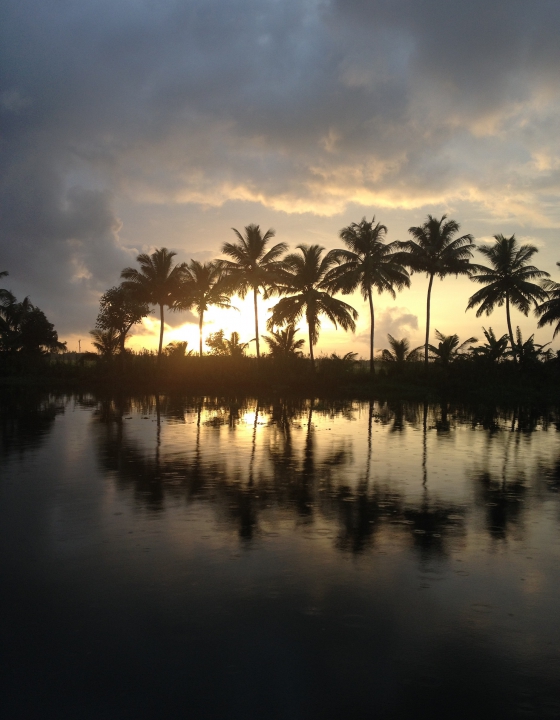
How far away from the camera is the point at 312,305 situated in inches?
1634

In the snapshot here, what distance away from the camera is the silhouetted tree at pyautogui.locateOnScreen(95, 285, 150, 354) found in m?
46.1

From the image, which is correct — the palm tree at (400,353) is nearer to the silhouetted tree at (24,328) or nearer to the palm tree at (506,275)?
the palm tree at (506,275)

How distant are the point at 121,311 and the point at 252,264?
11.3 metres

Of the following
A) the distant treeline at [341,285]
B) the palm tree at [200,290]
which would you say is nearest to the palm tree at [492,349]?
the distant treeline at [341,285]

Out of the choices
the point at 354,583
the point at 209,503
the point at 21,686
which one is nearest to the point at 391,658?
the point at 354,583

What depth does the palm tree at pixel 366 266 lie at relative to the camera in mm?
41062

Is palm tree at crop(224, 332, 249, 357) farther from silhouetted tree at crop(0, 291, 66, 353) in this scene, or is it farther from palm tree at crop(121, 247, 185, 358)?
silhouetted tree at crop(0, 291, 66, 353)

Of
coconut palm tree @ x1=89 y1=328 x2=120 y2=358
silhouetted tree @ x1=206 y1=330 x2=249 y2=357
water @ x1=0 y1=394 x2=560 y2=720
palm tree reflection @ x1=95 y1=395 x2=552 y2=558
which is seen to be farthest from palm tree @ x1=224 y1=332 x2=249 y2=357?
water @ x1=0 y1=394 x2=560 y2=720

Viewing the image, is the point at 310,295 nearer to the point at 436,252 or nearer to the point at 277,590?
the point at 436,252

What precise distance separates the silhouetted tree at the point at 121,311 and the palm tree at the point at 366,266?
15.2 m

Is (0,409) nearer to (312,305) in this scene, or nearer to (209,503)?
(209,503)

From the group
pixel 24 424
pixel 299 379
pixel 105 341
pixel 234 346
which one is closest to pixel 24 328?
pixel 105 341

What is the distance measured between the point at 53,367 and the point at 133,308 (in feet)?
26.9

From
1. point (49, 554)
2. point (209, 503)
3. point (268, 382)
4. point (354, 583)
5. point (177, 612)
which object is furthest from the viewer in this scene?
point (268, 382)
